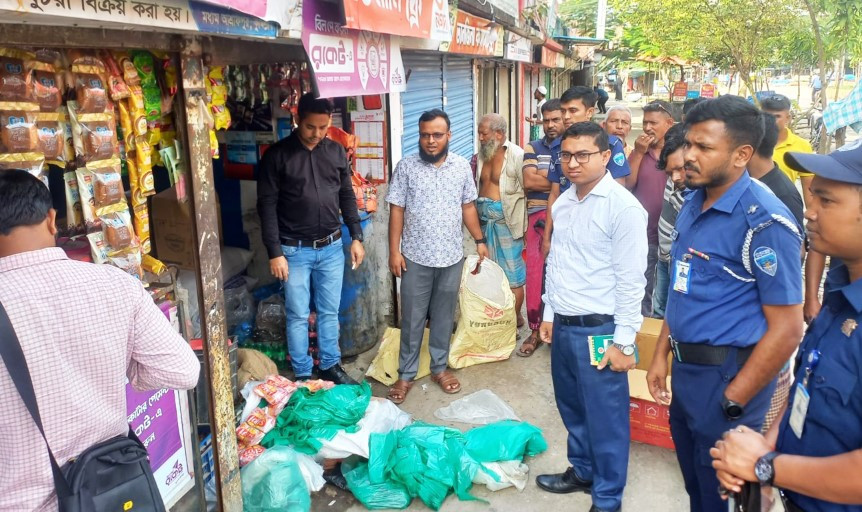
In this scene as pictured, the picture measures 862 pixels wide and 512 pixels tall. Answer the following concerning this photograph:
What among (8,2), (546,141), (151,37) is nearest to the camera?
(8,2)

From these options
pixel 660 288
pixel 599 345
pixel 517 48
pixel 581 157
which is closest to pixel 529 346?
pixel 660 288

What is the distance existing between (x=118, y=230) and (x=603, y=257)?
6.72 feet

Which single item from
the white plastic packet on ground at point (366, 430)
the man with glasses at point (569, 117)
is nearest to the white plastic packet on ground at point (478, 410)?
the white plastic packet on ground at point (366, 430)

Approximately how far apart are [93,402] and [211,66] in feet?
5.22

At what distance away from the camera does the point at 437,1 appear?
4.69 metres

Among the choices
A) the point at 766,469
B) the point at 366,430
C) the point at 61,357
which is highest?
the point at 61,357

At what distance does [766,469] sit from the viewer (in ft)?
4.98

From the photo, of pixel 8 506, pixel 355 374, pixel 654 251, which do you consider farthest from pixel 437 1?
pixel 8 506

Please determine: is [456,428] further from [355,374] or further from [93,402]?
[93,402]

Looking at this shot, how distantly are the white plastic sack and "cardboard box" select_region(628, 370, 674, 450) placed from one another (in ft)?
4.19

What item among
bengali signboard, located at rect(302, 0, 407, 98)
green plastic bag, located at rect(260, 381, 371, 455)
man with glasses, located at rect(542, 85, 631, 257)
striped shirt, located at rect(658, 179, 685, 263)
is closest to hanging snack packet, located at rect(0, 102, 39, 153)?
bengali signboard, located at rect(302, 0, 407, 98)

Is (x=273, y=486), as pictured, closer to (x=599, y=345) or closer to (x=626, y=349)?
(x=599, y=345)

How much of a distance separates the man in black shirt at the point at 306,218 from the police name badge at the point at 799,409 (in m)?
3.04

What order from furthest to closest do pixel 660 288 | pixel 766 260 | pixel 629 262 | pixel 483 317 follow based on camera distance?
pixel 483 317 → pixel 660 288 → pixel 629 262 → pixel 766 260
